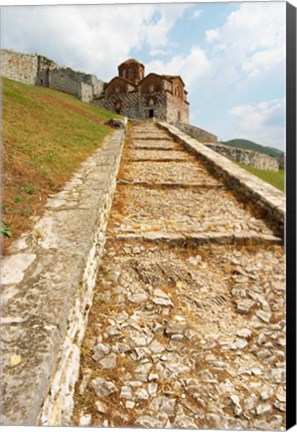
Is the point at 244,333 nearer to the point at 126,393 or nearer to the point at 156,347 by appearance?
the point at 156,347

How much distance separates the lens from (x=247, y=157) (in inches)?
1067

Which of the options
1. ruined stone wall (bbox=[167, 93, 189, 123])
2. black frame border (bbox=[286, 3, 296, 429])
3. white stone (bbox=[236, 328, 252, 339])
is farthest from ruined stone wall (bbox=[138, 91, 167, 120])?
white stone (bbox=[236, 328, 252, 339])

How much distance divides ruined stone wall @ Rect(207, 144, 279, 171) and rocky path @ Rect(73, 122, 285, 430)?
799 inches

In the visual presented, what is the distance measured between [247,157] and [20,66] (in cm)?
2867

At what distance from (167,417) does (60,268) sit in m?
1.42

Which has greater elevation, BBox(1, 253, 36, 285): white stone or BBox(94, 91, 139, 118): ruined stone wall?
BBox(94, 91, 139, 118): ruined stone wall

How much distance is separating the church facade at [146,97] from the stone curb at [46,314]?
34385 millimetres

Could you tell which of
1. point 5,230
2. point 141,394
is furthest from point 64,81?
point 141,394

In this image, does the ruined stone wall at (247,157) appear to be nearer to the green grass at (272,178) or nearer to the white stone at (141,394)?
the green grass at (272,178)

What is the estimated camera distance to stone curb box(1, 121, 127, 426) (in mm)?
1561

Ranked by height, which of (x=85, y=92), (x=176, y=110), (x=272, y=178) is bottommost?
(x=272, y=178)

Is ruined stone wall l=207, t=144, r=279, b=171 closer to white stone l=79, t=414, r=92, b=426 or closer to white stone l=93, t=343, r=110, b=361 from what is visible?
white stone l=93, t=343, r=110, b=361

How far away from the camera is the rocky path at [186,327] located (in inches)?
84.5

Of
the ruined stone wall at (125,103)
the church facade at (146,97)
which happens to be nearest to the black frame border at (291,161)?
the church facade at (146,97)
